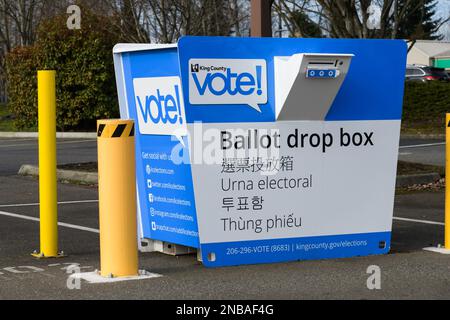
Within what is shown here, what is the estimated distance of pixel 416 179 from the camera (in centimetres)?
1506

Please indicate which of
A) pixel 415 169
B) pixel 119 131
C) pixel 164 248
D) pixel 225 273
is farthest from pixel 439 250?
pixel 415 169

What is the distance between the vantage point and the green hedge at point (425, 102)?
31.9 meters

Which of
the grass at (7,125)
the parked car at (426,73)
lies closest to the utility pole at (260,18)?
the grass at (7,125)

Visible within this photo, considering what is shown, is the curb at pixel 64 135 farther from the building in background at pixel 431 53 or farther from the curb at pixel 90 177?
the building in background at pixel 431 53

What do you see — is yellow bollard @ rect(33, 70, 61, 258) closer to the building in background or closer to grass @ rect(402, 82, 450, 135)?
grass @ rect(402, 82, 450, 135)

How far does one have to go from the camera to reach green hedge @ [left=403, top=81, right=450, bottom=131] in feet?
105

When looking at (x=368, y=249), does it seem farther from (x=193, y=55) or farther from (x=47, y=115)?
(x=47, y=115)

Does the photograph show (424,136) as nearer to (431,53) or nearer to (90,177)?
(90,177)

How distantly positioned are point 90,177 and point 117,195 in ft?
27.6

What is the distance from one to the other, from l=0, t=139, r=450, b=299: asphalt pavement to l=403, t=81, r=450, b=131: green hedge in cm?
2069

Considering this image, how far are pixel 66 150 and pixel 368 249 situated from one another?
16186mm

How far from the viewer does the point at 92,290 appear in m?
7.19
